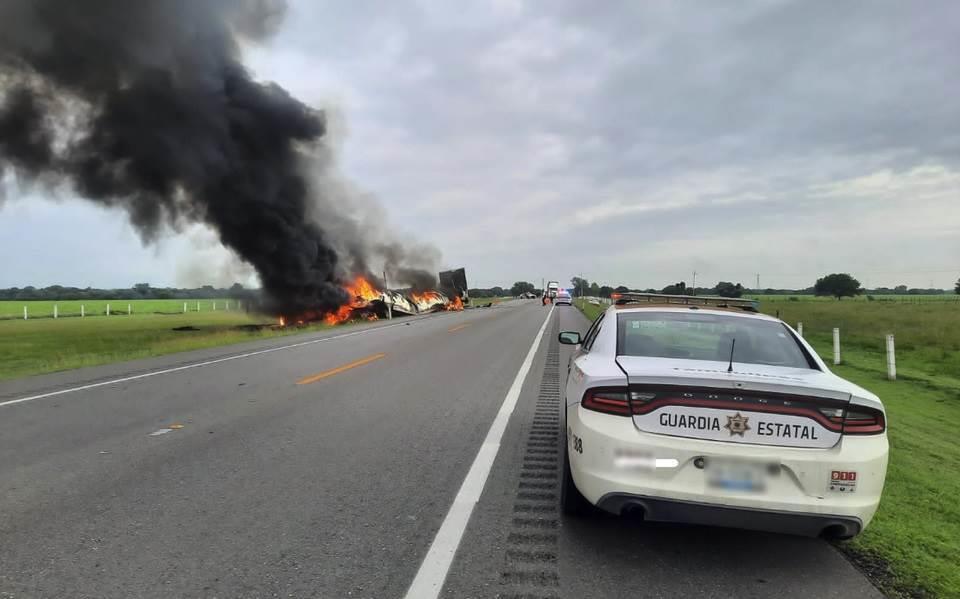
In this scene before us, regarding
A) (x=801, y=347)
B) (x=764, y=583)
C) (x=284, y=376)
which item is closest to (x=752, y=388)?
(x=764, y=583)

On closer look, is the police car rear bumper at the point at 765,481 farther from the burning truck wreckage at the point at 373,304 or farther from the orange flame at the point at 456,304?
the orange flame at the point at 456,304

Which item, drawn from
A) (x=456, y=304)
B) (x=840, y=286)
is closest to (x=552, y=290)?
(x=456, y=304)

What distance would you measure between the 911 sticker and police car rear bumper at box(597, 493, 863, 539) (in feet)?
0.45

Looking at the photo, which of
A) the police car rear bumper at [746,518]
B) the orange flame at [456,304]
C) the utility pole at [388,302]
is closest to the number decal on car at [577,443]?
the police car rear bumper at [746,518]

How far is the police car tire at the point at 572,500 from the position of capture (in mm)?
3842

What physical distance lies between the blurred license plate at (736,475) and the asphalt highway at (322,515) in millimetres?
504

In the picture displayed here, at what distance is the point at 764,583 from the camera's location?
3154 mm

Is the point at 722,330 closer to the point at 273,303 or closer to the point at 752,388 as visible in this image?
the point at 752,388

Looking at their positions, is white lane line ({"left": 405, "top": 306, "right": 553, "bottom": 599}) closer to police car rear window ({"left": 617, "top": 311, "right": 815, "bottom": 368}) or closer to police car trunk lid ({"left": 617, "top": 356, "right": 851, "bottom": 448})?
police car trunk lid ({"left": 617, "top": 356, "right": 851, "bottom": 448})

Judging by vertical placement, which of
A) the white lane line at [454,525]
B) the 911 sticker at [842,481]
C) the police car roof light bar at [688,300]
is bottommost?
the white lane line at [454,525]

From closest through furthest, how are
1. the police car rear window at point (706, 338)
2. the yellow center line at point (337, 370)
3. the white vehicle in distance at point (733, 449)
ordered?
1. the white vehicle in distance at point (733, 449)
2. the police car rear window at point (706, 338)
3. the yellow center line at point (337, 370)

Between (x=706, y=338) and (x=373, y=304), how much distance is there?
3318cm

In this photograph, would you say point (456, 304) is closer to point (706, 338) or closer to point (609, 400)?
point (706, 338)

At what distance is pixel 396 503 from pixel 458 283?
49040mm
